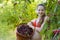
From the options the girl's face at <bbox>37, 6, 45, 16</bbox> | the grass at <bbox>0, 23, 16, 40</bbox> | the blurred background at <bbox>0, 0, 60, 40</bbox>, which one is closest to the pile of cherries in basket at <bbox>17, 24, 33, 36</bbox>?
the girl's face at <bbox>37, 6, 45, 16</bbox>

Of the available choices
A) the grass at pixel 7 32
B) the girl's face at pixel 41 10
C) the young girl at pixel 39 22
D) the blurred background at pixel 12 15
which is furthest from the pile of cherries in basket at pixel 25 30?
the grass at pixel 7 32

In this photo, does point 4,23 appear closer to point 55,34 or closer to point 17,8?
point 17,8

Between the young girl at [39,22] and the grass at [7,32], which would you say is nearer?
the young girl at [39,22]

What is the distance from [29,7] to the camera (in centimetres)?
193

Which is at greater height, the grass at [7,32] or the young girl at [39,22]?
the young girl at [39,22]

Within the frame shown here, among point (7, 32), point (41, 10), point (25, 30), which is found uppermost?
point (41, 10)

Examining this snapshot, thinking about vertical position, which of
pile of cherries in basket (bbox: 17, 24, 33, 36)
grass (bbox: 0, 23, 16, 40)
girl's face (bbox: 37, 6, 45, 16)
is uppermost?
girl's face (bbox: 37, 6, 45, 16)

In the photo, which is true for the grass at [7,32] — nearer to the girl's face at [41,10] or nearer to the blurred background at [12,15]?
the blurred background at [12,15]

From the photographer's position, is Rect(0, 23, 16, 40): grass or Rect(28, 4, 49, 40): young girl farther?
Rect(0, 23, 16, 40): grass

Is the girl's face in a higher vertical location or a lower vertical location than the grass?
higher

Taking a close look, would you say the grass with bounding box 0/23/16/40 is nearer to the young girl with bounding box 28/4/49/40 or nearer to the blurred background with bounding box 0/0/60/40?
the blurred background with bounding box 0/0/60/40

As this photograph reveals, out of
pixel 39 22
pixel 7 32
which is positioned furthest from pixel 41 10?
pixel 7 32

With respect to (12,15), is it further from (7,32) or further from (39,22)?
(39,22)

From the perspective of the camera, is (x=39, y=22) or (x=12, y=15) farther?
(x=12, y=15)
